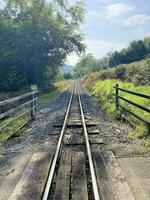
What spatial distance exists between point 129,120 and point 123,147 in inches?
149

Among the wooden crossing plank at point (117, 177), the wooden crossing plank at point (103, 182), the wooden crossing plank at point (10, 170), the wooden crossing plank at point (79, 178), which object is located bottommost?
the wooden crossing plank at point (10, 170)

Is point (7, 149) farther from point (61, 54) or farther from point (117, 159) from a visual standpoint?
point (61, 54)

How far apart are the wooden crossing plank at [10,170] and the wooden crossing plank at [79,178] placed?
1.12 m

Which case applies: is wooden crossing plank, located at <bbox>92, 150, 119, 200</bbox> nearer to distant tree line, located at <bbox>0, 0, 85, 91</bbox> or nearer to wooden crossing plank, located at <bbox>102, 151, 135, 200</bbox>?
wooden crossing plank, located at <bbox>102, 151, 135, 200</bbox>

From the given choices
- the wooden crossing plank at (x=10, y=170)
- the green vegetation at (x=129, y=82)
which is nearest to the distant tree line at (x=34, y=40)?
Result: the green vegetation at (x=129, y=82)

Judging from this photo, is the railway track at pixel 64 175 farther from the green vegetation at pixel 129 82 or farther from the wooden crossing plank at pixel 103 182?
the green vegetation at pixel 129 82

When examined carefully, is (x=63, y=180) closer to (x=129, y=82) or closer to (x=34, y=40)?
(x=129, y=82)

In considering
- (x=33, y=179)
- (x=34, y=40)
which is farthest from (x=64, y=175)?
(x=34, y=40)

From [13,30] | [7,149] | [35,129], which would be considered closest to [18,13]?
[13,30]

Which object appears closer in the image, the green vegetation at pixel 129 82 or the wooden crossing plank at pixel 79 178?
the wooden crossing plank at pixel 79 178

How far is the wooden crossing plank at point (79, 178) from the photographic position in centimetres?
479

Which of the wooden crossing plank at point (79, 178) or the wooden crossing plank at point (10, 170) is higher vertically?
the wooden crossing plank at point (79, 178)

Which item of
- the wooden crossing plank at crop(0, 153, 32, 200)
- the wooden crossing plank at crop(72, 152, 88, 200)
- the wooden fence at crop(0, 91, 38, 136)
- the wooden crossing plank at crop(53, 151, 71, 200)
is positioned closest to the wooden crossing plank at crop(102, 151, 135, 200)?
the wooden crossing plank at crop(72, 152, 88, 200)

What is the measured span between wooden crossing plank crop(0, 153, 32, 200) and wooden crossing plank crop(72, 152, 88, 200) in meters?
1.12
